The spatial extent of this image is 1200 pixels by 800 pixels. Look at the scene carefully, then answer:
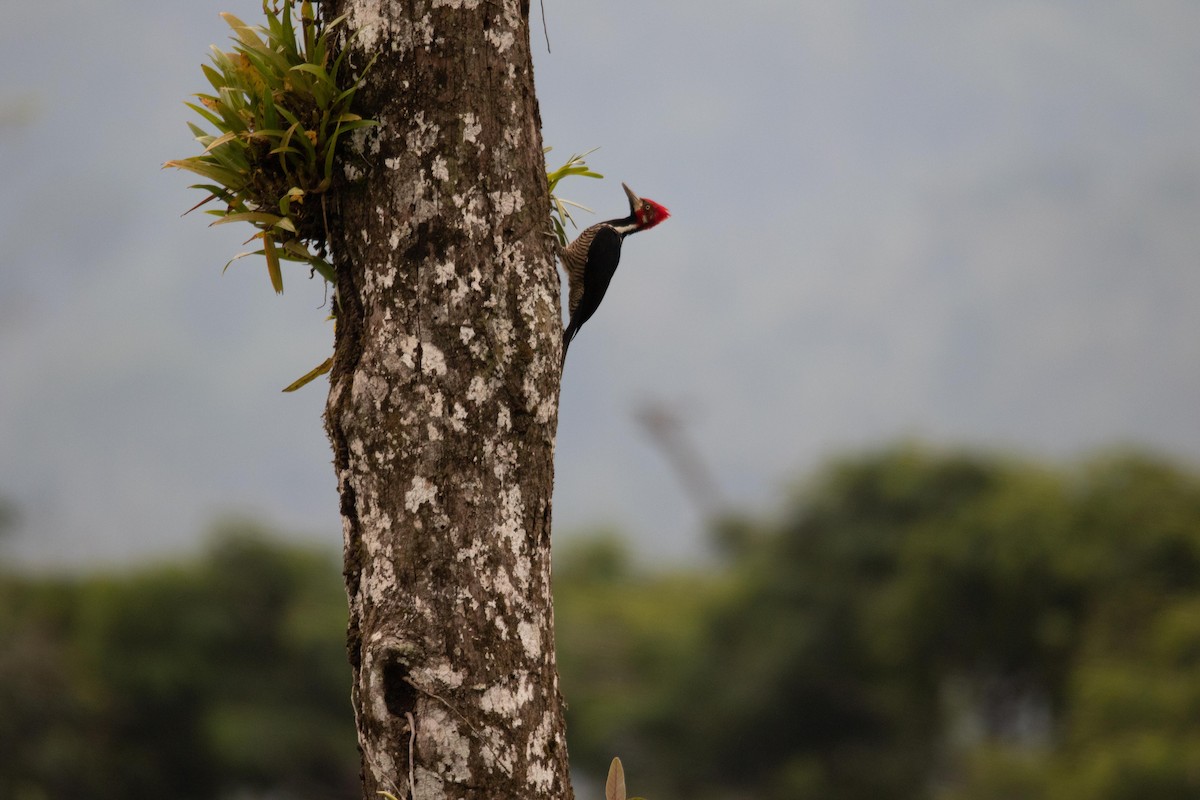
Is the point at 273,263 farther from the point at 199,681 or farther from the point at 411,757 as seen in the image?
the point at 199,681

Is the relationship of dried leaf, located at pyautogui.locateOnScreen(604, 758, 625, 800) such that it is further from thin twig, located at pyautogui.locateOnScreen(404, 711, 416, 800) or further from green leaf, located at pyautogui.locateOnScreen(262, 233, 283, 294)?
green leaf, located at pyautogui.locateOnScreen(262, 233, 283, 294)

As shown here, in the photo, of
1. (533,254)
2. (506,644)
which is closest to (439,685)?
(506,644)

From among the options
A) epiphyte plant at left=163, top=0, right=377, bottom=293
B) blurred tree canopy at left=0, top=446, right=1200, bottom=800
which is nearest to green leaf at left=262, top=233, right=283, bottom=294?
epiphyte plant at left=163, top=0, right=377, bottom=293

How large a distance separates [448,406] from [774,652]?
1919 centimetres

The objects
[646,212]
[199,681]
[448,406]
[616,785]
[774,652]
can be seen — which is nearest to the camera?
[448,406]

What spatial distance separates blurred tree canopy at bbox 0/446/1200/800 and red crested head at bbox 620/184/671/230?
12881 millimetres

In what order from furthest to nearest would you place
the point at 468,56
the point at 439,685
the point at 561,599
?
the point at 561,599 → the point at 468,56 → the point at 439,685

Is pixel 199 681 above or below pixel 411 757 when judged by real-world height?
above

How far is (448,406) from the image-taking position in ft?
11.0

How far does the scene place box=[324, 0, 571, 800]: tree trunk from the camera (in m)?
3.28

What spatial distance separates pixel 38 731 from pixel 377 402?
2138cm

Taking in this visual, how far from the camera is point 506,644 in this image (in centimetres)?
332

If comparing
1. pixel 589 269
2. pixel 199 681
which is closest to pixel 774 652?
pixel 199 681

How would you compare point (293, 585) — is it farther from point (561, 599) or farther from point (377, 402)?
point (377, 402)
